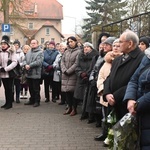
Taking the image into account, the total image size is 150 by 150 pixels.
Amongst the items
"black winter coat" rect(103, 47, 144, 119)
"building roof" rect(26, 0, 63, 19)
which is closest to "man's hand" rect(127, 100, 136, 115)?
"black winter coat" rect(103, 47, 144, 119)

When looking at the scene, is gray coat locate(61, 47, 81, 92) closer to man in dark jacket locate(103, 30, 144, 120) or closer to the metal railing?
the metal railing

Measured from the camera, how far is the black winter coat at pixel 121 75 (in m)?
4.63

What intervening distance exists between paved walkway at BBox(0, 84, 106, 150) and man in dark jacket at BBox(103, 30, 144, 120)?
130cm

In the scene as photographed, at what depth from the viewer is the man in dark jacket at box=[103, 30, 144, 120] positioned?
462cm

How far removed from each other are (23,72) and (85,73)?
2.65 m

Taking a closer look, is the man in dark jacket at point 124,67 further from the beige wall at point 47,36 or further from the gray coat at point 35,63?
the beige wall at point 47,36

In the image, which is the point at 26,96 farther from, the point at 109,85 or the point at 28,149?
the point at 109,85

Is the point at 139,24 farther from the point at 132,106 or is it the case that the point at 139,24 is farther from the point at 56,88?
the point at 132,106

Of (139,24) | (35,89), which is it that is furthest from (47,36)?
(139,24)

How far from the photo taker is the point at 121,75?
185 inches

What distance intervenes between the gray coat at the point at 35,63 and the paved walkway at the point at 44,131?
935 millimetres

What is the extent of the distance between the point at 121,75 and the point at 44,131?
2.72 m

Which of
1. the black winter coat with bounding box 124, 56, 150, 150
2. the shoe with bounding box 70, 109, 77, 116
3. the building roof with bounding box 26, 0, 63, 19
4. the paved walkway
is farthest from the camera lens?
the building roof with bounding box 26, 0, 63, 19

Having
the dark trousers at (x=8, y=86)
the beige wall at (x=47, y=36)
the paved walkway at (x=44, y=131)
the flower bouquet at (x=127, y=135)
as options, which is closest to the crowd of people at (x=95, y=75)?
the dark trousers at (x=8, y=86)
